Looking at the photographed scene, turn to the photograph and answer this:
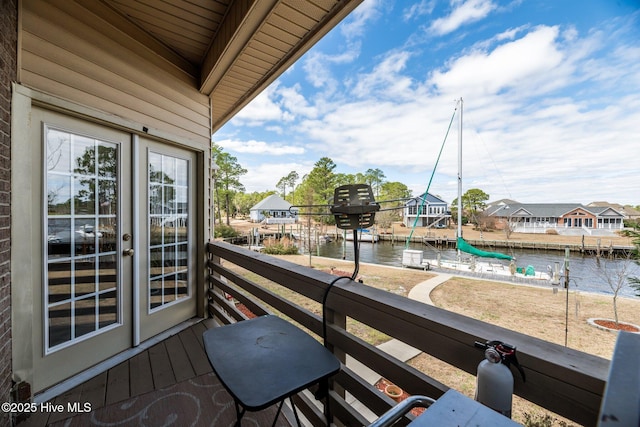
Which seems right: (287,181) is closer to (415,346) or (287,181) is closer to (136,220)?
(136,220)

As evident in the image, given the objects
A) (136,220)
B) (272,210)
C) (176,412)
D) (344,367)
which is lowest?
(176,412)

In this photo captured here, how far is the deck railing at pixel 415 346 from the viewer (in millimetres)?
538

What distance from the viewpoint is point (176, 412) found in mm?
1520

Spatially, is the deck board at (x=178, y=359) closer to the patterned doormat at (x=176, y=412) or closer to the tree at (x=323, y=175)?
the patterned doormat at (x=176, y=412)

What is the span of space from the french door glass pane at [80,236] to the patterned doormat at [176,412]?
1.92ft

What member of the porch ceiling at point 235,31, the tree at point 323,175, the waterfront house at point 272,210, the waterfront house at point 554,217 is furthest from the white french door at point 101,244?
the waterfront house at point 554,217

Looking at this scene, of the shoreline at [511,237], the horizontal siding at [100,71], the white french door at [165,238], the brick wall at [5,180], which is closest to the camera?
the brick wall at [5,180]

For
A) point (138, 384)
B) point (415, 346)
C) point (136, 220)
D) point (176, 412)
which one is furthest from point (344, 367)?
point (136, 220)

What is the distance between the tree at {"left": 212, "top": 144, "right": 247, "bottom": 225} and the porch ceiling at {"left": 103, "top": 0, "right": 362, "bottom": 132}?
57.3 feet

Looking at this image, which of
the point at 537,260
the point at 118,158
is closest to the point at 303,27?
the point at 118,158

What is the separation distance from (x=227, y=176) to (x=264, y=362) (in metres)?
21.5

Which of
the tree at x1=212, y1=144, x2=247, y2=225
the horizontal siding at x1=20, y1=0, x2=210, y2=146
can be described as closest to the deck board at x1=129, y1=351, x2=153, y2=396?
the horizontal siding at x1=20, y1=0, x2=210, y2=146

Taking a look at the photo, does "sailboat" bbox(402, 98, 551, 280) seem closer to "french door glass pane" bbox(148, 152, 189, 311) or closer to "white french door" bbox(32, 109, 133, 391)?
"french door glass pane" bbox(148, 152, 189, 311)

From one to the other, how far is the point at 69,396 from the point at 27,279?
76cm
